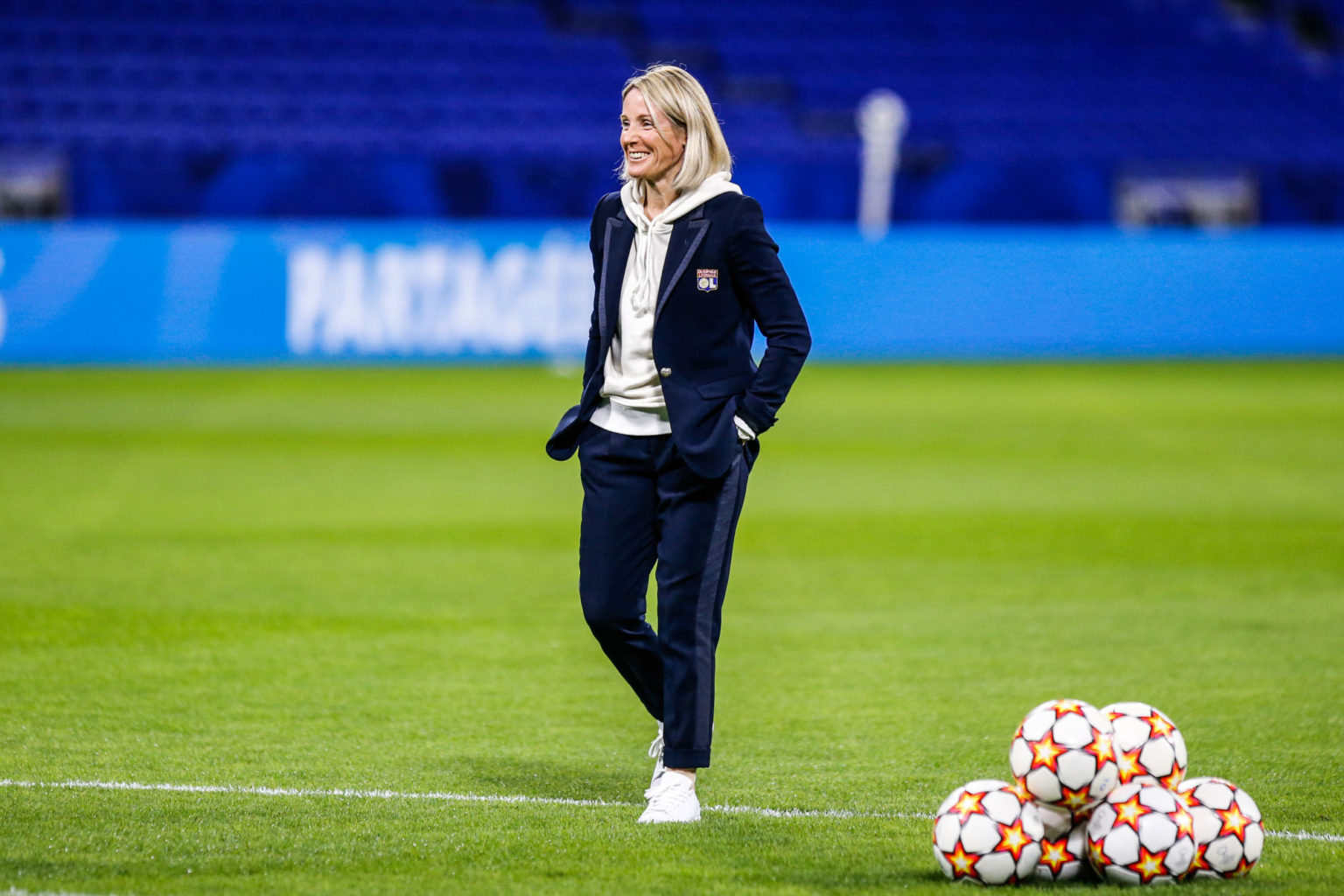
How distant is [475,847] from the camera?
15.9 feet

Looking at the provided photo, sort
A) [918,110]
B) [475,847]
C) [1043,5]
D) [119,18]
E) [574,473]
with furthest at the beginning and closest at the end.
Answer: [1043,5] < [918,110] < [119,18] < [574,473] < [475,847]

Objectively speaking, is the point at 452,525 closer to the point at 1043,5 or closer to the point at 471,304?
the point at 471,304

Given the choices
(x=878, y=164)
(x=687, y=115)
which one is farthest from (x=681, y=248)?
(x=878, y=164)

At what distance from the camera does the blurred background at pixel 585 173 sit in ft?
→ 77.1

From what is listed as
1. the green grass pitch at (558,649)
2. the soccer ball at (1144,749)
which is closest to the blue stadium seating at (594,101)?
the green grass pitch at (558,649)

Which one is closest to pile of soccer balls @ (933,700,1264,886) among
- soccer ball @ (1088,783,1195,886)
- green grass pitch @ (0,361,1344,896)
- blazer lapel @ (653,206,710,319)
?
soccer ball @ (1088,783,1195,886)

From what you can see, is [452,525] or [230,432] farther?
[230,432]

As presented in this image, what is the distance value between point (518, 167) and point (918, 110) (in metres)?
8.79

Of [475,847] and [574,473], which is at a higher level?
[475,847]

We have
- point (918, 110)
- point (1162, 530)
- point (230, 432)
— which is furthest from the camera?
point (918, 110)

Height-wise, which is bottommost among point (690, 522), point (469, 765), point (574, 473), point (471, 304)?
point (471, 304)

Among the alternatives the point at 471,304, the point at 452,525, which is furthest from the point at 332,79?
the point at 452,525

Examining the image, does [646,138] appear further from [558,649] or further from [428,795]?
[558,649]

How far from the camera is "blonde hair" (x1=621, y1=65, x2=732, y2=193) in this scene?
499 centimetres
